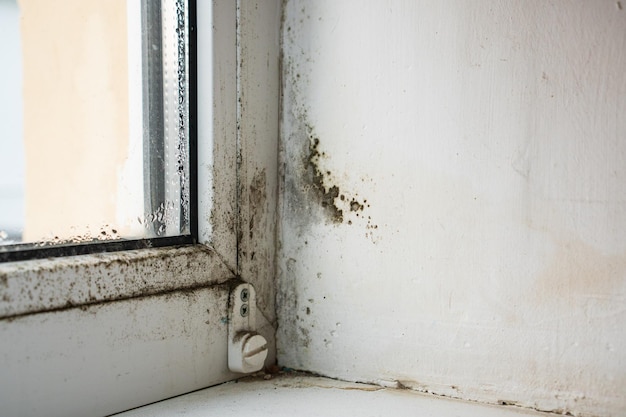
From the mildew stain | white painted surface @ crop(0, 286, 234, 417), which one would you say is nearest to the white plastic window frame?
white painted surface @ crop(0, 286, 234, 417)

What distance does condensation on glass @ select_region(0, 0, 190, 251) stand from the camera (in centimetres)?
84

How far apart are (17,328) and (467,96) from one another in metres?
0.69

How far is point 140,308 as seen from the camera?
925 mm

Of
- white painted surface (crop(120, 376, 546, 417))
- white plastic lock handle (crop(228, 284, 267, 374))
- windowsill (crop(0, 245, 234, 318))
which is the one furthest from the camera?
white plastic lock handle (crop(228, 284, 267, 374))

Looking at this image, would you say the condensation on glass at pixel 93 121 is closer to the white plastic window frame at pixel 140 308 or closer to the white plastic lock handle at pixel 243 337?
the white plastic window frame at pixel 140 308

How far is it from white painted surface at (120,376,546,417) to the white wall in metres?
0.03

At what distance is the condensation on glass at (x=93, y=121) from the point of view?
84 cm

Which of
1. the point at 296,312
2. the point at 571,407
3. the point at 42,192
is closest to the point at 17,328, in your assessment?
the point at 42,192

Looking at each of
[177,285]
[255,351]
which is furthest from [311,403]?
[177,285]

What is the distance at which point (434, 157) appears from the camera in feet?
3.25

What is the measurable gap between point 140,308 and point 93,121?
0.91ft

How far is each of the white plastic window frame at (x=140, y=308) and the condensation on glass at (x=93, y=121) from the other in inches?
1.6

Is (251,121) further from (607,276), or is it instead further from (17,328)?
(607,276)

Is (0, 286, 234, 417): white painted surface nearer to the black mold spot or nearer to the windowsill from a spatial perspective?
the windowsill
